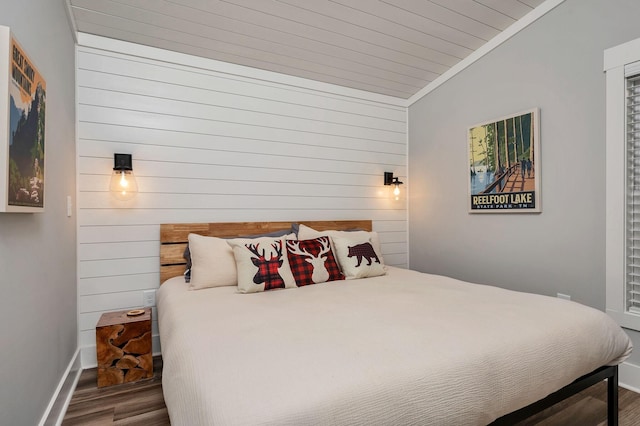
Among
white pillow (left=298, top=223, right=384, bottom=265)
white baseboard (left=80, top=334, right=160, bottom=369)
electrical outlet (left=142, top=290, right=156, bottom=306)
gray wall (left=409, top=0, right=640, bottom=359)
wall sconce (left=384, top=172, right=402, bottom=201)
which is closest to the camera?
gray wall (left=409, top=0, right=640, bottom=359)

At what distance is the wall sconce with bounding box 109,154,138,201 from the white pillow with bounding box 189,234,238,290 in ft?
2.06

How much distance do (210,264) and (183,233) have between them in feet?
1.77

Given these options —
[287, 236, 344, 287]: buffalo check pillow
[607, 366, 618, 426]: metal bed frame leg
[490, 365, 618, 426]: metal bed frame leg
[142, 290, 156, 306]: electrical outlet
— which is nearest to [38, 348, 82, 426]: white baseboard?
[142, 290, 156, 306]: electrical outlet

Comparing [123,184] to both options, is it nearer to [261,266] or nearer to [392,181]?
[261,266]

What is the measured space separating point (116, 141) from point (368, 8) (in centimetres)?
215

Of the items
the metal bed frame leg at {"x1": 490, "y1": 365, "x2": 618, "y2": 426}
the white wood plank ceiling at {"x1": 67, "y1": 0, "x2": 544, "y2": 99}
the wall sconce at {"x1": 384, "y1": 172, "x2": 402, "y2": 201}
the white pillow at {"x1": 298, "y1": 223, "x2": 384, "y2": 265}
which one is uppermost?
the white wood plank ceiling at {"x1": 67, "y1": 0, "x2": 544, "y2": 99}

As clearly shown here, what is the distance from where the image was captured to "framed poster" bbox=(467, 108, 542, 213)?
2562 millimetres

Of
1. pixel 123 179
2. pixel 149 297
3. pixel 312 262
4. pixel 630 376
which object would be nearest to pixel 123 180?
pixel 123 179

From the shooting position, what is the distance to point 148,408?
73.6 inches

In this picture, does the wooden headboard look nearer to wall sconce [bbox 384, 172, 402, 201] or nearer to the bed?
the bed

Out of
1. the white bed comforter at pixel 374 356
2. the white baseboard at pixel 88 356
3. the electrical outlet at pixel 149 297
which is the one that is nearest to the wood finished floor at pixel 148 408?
the white baseboard at pixel 88 356

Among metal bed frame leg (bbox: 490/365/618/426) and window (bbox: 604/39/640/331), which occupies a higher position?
window (bbox: 604/39/640/331)

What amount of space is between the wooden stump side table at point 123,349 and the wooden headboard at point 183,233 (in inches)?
18.4

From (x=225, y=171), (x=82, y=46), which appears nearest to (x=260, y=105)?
(x=225, y=171)
